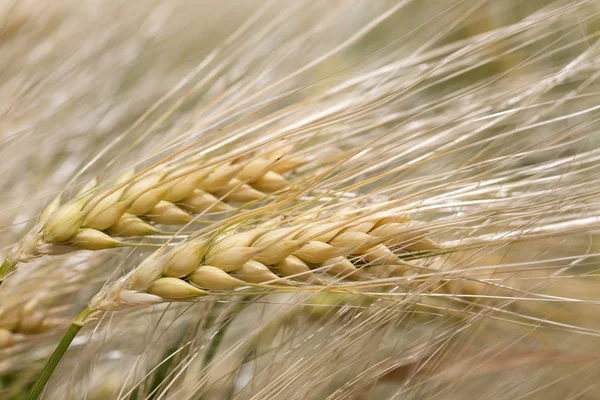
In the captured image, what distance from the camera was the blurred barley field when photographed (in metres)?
0.48

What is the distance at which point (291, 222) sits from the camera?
1.63 feet

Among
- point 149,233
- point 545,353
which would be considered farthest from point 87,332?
point 545,353

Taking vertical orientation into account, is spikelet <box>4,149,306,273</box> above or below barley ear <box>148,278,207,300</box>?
above

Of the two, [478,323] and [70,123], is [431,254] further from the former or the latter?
[70,123]

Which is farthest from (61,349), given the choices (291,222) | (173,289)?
(291,222)

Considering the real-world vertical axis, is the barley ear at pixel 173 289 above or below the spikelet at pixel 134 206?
below

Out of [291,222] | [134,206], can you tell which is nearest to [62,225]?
[134,206]

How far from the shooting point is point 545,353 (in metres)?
0.61

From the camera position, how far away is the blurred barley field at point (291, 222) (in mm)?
476

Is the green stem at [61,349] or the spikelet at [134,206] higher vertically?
the spikelet at [134,206]

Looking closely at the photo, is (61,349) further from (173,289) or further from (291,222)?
(291,222)

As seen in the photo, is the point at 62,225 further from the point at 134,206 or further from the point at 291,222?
the point at 291,222

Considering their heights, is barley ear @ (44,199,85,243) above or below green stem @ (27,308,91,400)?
above

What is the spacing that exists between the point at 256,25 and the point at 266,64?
20.3 inches
